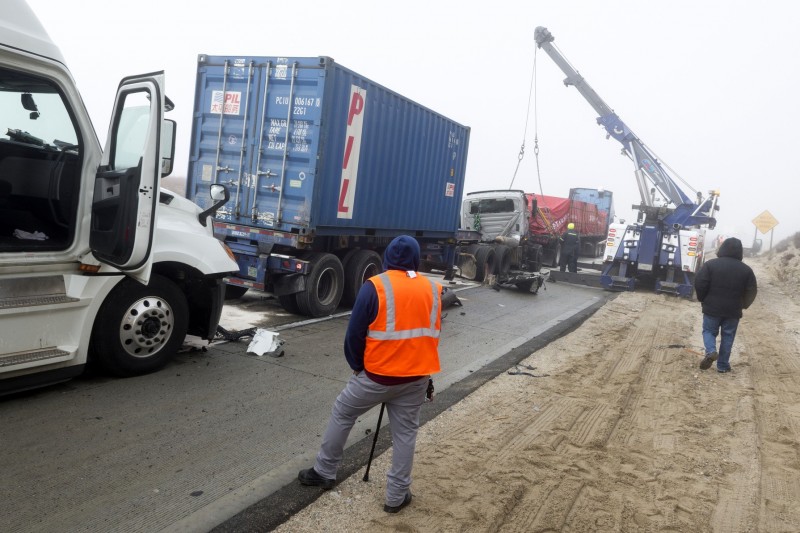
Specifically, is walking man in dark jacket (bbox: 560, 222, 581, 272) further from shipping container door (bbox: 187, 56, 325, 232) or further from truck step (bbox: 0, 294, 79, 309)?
truck step (bbox: 0, 294, 79, 309)

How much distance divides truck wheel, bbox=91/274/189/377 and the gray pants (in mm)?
2375

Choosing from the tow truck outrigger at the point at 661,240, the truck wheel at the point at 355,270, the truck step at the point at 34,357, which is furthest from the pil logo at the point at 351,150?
the tow truck outrigger at the point at 661,240

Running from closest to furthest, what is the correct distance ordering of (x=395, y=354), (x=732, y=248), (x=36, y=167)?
(x=395, y=354) < (x=36, y=167) < (x=732, y=248)

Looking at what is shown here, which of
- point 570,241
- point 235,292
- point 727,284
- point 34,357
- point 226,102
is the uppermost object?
point 226,102

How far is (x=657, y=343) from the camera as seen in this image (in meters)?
8.61

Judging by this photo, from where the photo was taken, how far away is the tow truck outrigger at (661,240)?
1514 cm

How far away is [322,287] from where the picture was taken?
8773mm

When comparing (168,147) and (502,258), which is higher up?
(168,147)

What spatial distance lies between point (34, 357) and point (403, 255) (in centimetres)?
283

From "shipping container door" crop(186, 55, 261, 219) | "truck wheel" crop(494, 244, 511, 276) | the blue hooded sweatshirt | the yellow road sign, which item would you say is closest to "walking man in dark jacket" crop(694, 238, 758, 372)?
the blue hooded sweatshirt

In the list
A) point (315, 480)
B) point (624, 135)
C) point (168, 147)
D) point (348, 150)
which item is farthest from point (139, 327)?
point (624, 135)

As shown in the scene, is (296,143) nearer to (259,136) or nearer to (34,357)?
(259,136)

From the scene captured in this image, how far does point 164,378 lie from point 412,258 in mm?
2974

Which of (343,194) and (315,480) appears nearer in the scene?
(315,480)
